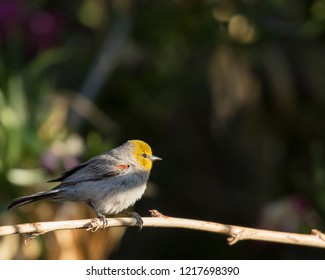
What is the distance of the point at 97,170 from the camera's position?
363cm

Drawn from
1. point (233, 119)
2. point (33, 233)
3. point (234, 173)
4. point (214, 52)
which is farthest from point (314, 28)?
point (33, 233)

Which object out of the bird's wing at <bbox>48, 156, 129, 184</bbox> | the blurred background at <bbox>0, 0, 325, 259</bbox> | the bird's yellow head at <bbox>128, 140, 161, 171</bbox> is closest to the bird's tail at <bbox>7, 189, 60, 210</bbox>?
the bird's wing at <bbox>48, 156, 129, 184</bbox>

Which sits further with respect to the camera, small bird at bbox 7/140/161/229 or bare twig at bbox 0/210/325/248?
small bird at bbox 7/140/161/229

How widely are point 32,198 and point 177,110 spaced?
4212 mm

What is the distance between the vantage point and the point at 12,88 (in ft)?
16.4

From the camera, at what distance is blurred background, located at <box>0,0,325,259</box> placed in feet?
15.4

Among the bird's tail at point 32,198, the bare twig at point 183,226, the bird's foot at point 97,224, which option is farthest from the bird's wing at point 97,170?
the bare twig at point 183,226

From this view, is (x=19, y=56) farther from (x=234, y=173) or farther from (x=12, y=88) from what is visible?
(x=234, y=173)

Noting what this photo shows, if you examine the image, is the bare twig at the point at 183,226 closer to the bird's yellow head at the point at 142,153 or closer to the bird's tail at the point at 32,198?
the bird's tail at the point at 32,198

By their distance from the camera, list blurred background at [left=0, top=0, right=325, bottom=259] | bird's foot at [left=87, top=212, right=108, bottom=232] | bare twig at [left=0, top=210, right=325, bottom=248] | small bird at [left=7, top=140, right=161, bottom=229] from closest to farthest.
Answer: bare twig at [left=0, top=210, right=325, bottom=248], bird's foot at [left=87, top=212, right=108, bottom=232], small bird at [left=7, top=140, right=161, bottom=229], blurred background at [left=0, top=0, right=325, bottom=259]

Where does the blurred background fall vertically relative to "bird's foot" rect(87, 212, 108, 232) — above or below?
above

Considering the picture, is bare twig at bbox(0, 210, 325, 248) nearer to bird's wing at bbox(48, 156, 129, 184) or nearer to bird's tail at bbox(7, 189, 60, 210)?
→ bird's tail at bbox(7, 189, 60, 210)

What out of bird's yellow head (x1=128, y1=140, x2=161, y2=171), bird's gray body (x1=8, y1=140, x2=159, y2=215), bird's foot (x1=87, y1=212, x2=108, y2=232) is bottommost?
bird's foot (x1=87, y1=212, x2=108, y2=232)

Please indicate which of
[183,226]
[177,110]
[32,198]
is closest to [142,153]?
[32,198]
